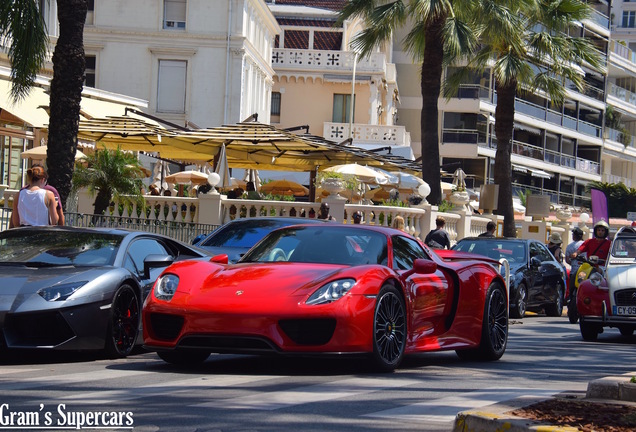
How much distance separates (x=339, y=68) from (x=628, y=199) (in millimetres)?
29797

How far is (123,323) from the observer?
10906 millimetres

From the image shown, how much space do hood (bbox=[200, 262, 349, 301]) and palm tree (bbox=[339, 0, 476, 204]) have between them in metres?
18.9

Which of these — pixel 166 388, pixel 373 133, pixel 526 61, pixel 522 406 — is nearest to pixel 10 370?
pixel 166 388

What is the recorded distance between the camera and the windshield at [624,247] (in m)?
16.6

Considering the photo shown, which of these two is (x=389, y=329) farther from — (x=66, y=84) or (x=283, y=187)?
(x=283, y=187)

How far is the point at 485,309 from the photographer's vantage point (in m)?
11.5

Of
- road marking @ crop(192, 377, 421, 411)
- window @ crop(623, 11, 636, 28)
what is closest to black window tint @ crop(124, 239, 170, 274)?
→ road marking @ crop(192, 377, 421, 411)

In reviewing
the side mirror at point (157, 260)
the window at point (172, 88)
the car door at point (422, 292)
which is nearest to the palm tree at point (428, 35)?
the car door at point (422, 292)

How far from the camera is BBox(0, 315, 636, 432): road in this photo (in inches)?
265

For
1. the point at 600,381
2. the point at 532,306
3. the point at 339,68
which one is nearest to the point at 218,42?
the point at 339,68

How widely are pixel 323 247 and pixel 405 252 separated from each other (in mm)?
895

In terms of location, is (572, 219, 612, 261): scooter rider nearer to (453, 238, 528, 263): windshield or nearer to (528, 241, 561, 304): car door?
(528, 241, 561, 304): car door

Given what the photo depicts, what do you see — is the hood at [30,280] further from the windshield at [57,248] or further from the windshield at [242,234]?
the windshield at [242,234]

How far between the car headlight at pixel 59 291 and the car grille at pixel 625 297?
8.81m
